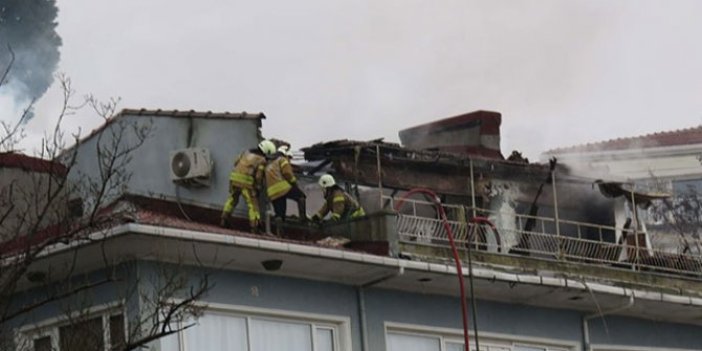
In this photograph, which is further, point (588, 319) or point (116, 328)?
point (588, 319)

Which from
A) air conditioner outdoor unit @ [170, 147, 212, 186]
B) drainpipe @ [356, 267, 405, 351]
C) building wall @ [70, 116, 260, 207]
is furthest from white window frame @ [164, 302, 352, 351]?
air conditioner outdoor unit @ [170, 147, 212, 186]

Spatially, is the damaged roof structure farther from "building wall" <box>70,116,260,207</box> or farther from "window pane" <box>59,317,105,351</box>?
"window pane" <box>59,317,105,351</box>

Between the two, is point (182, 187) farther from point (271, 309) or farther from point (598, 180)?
point (598, 180)

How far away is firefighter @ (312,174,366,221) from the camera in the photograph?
3381 centimetres

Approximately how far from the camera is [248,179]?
106 ft

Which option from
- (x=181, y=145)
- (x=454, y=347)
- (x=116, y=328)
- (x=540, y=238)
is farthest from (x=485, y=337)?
(x=116, y=328)

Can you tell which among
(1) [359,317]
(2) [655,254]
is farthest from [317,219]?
(2) [655,254]

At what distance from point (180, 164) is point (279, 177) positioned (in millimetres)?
3117

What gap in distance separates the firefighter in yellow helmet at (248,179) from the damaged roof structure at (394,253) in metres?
0.37

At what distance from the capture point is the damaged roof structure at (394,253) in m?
29.2

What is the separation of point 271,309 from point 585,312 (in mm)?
7393

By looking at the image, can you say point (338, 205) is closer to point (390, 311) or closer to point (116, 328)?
point (390, 311)

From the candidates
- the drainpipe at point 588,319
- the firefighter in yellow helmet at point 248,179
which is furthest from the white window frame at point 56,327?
the drainpipe at point 588,319

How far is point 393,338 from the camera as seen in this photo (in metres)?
32.3
